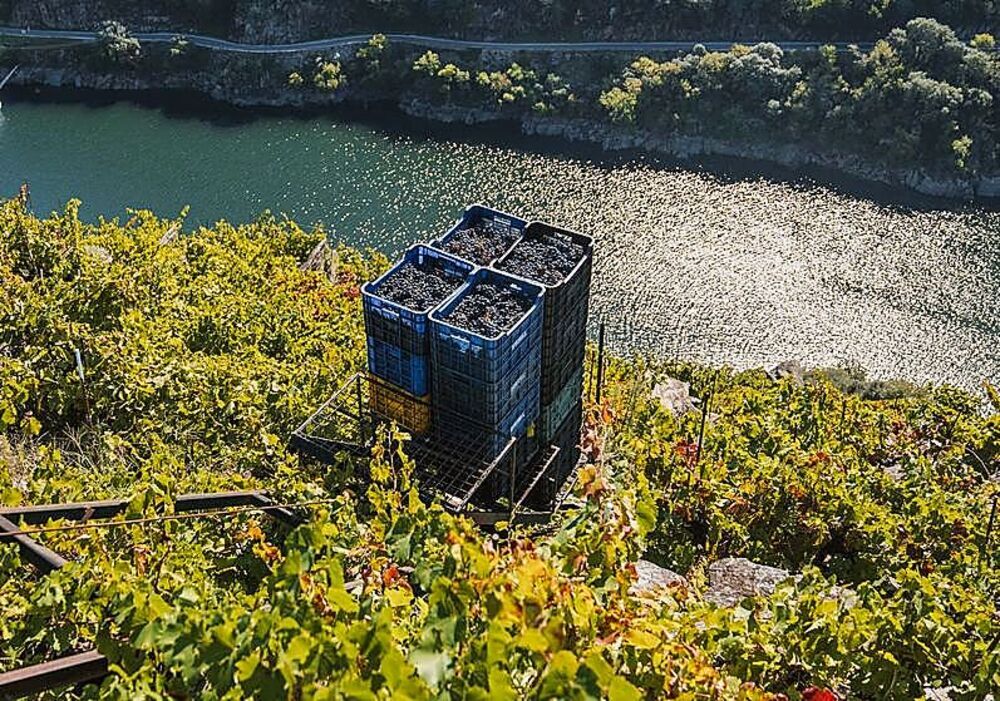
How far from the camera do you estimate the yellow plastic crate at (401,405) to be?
709 cm

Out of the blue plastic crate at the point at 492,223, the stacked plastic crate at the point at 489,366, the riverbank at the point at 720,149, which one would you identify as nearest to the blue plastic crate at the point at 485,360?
the stacked plastic crate at the point at 489,366

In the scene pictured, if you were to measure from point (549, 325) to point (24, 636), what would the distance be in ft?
13.9

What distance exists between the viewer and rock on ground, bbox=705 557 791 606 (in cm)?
665

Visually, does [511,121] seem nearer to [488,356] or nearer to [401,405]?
[401,405]

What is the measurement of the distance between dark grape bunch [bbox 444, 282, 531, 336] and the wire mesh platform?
0.78 metres

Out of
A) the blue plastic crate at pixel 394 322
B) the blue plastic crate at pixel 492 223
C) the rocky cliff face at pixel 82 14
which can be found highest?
the blue plastic crate at pixel 492 223

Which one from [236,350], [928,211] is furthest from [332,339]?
[928,211]

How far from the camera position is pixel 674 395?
1467cm

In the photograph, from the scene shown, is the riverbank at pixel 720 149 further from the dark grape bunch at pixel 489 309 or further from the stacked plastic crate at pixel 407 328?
the dark grape bunch at pixel 489 309

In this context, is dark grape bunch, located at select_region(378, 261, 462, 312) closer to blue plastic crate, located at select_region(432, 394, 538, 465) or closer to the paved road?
blue plastic crate, located at select_region(432, 394, 538, 465)

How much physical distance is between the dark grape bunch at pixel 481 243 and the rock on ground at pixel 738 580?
2.99m

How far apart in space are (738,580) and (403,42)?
28.0m

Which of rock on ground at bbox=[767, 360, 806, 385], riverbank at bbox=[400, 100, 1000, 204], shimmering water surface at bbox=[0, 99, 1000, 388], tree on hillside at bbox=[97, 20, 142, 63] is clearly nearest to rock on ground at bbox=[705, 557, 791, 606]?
rock on ground at bbox=[767, 360, 806, 385]

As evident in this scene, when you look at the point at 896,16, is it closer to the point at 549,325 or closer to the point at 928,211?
the point at 928,211
